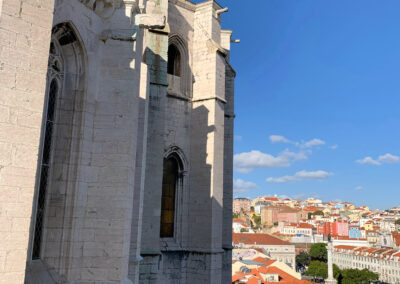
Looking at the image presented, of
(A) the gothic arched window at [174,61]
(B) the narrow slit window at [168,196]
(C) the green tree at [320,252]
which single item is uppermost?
(A) the gothic arched window at [174,61]

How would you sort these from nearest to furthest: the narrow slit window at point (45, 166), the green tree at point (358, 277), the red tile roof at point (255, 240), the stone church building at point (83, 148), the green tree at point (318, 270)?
the stone church building at point (83, 148) → the narrow slit window at point (45, 166) → the green tree at point (358, 277) → the green tree at point (318, 270) → the red tile roof at point (255, 240)

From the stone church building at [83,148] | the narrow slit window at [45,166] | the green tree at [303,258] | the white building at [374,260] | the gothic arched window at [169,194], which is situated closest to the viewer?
the stone church building at [83,148]

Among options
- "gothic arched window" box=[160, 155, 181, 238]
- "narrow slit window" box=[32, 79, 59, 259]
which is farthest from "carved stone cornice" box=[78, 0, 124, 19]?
"gothic arched window" box=[160, 155, 181, 238]

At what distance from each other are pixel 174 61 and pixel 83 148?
7.01 m

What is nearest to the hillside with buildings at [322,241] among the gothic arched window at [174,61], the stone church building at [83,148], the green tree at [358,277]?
the green tree at [358,277]

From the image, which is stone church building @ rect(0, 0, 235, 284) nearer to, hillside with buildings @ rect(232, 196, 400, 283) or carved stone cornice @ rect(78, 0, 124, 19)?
carved stone cornice @ rect(78, 0, 124, 19)

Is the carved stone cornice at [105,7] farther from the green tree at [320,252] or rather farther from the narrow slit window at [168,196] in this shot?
the green tree at [320,252]

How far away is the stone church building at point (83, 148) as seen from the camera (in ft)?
13.0

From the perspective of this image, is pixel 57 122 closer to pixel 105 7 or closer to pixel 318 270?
pixel 105 7

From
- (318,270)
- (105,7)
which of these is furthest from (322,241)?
(105,7)

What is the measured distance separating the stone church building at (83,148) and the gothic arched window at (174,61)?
1.52m

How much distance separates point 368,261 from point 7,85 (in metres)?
78.1

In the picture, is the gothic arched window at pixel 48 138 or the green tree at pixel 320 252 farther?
the green tree at pixel 320 252

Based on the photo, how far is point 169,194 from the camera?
1120 cm
